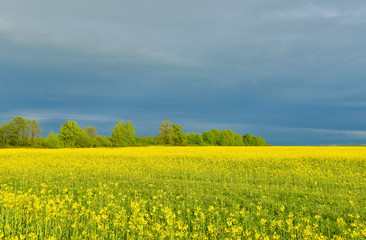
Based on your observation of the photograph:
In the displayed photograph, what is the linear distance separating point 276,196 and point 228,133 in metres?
109

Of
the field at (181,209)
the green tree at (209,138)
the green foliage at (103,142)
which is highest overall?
the green tree at (209,138)

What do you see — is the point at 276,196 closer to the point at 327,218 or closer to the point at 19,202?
the point at 327,218

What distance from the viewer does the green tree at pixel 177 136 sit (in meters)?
91.6

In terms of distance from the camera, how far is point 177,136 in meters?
92.0

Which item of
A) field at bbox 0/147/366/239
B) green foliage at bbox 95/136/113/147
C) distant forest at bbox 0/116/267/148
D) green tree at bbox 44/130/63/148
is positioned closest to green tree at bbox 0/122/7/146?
distant forest at bbox 0/116/267/148

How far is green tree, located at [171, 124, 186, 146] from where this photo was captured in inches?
3605

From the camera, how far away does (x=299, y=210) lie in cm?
1055

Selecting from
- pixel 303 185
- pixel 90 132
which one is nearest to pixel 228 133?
pixel 90 132

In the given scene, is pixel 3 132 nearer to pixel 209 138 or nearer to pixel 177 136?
pixel 177 136

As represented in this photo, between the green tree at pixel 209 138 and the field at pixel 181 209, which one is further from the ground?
the green tree at pixel 209 138

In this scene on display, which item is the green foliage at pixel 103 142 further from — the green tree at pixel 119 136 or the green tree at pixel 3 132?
the green tree at pixel 3 132

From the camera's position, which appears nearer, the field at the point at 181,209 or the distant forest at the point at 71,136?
the field at the point at 181,209

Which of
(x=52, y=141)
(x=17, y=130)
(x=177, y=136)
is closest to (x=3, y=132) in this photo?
(x=17, y=130)

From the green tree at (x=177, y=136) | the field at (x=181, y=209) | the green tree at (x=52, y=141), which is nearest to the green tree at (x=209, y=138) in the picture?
the green tree at (x=177, y=136)
